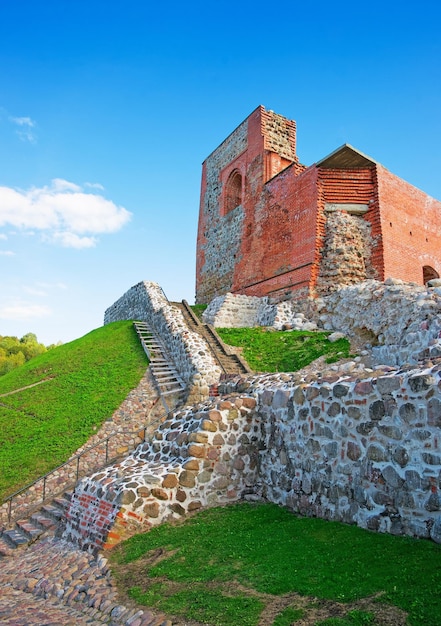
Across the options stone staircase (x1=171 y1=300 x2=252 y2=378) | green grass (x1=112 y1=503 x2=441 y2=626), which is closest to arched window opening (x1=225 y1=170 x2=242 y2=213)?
stone staircase (x1=171 y1=300 x2=252 y2=378)

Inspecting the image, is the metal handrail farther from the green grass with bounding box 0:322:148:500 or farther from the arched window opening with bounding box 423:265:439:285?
the arched window opening with bounding box 423:265:439:285

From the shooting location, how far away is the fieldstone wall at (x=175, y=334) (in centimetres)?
1232

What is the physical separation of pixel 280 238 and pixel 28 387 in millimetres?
11480

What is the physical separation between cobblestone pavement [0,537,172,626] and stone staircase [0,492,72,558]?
64cm

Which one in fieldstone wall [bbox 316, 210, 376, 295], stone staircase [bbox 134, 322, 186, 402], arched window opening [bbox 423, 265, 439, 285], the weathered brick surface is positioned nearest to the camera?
stone staircase [bbox 134, 322, 186, 402]

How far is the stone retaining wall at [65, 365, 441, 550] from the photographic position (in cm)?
482

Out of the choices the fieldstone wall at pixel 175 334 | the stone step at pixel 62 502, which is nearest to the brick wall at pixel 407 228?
the fieldstone wall at pixel 175 334

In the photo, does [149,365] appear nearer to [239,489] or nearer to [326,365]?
[326,365]

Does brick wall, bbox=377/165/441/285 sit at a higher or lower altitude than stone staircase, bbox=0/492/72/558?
higher

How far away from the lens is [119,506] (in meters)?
6.64

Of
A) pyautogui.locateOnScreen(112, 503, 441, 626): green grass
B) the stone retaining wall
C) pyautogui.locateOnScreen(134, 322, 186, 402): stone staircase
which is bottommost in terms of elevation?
pyautogui.locateOnScreen(112, 503, 441, 626): green grass

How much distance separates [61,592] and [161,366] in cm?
959

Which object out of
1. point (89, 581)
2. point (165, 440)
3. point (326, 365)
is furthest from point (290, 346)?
point (89, 581)

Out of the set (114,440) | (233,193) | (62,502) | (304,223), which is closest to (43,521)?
(62,502)
